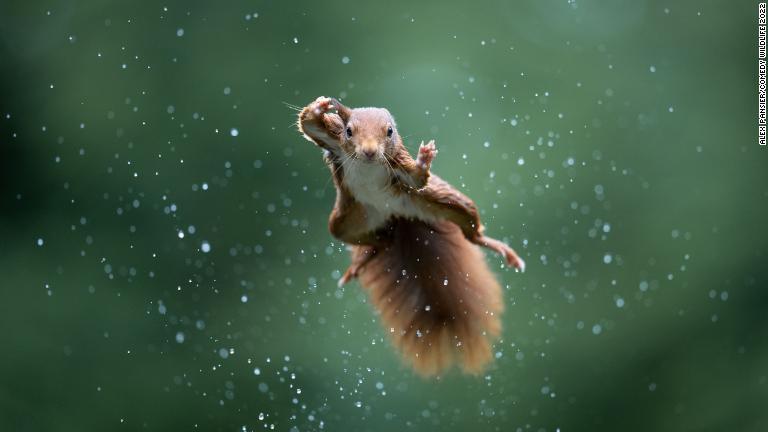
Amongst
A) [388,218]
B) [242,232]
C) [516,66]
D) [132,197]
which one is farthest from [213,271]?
[388,218]

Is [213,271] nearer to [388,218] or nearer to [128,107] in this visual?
[128,107]

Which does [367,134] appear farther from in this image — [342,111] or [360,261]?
[360,261]

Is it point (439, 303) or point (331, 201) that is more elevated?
point (331, 201)

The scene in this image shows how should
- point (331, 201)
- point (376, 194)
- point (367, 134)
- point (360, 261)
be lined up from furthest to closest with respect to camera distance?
point (331, 201)
point (360, 261)
point (376, 194)
point (367, 134)

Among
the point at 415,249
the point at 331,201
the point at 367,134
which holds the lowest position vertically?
the point at 367,134

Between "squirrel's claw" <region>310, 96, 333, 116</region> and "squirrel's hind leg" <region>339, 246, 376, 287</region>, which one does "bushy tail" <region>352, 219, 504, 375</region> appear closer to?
"squirrel's hind leg" <region>339, 246, 376, 287</region>

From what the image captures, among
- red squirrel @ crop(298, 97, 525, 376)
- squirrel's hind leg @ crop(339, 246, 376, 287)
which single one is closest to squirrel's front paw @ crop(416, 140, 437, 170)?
red squirrel @ crop(298, 97, 525, 376)

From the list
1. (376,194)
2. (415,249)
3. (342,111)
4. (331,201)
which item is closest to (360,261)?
(415,249)
